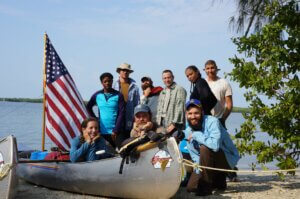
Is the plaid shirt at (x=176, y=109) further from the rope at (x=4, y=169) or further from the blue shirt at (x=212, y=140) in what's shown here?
the rope at (x=4, y=169)

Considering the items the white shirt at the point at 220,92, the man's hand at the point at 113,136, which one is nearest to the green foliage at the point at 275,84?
the white shirt at the point at 220,92

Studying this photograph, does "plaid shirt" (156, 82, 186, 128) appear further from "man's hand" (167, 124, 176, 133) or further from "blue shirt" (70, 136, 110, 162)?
"blue shirt" (70, 136, 110, 162)

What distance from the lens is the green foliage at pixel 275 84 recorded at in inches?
243

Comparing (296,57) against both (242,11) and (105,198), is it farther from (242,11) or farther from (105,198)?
(105,198)

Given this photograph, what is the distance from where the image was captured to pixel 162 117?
6.98 m

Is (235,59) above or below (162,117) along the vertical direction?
above

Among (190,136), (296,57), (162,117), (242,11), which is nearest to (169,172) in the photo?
(190,136)

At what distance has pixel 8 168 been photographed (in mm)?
5191

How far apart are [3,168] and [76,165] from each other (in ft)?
3.34

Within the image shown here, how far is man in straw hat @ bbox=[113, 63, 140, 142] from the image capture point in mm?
7098

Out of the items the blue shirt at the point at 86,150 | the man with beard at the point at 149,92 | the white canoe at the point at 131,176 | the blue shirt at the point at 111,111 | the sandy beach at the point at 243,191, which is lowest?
the sandy beach at the point at 243,191

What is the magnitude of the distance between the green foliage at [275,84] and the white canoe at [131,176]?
1.56 meters

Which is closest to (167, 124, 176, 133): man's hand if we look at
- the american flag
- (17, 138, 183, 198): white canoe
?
(17, 138, 183, 198): white canoe

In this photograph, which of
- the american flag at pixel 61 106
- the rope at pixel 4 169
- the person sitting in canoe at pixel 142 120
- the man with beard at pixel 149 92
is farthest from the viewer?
the american flag at pixel 61 106
